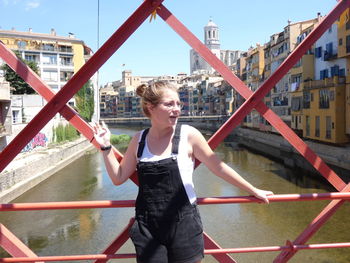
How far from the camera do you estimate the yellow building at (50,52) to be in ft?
120

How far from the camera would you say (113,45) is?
1.94 metres

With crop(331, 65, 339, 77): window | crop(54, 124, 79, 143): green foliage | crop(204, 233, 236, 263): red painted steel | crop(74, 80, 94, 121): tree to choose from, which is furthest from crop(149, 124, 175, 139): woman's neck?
crop(74, 80, 94, 121): tree

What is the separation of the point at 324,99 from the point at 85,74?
21.8 metres

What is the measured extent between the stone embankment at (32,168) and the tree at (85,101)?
10.00 m

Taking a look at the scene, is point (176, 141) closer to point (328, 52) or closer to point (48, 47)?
point (328, 52)

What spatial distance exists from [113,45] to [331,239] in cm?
972

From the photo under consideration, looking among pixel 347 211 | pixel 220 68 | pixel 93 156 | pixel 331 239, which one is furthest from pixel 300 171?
pixel 220 68

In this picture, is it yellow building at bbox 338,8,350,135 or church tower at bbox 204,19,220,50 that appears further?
church tower at bbox 204,19,220,50

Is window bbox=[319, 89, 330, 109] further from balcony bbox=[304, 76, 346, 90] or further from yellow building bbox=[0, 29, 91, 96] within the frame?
yellow building bbox=[0, 29, 91, 96]

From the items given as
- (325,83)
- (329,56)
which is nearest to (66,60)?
(329,56)

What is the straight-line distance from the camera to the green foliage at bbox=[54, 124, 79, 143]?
26775mm

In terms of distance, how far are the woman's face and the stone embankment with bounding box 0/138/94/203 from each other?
13.1 m

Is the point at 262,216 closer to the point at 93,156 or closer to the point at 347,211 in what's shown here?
the point at 347,211

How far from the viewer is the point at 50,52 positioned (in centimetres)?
3734
